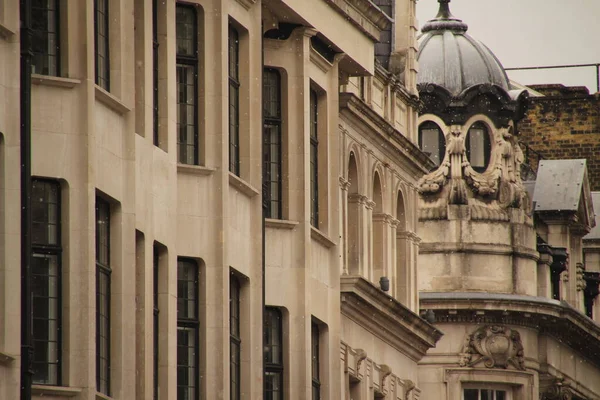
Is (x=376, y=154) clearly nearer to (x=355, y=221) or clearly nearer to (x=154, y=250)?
(x=355, y=221)

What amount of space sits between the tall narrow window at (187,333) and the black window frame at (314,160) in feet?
24.4

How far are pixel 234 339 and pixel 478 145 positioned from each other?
112 feet

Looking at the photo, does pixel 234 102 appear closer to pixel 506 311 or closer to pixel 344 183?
pixel 344 183

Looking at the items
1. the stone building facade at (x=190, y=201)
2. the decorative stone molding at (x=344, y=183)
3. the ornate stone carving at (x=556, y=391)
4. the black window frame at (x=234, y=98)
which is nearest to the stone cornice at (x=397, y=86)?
the stone building facade at (x=190, y=201)

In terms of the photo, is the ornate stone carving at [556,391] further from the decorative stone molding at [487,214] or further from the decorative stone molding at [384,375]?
the decorative stone molding at [384,375]

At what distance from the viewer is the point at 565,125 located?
108750mm

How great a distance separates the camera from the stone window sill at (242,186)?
49438 mm

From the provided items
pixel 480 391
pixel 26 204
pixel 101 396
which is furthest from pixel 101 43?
pixel 480 391

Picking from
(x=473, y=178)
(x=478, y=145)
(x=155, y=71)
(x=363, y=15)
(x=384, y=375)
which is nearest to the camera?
(x=155, y=71)

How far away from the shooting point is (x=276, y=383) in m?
52.7

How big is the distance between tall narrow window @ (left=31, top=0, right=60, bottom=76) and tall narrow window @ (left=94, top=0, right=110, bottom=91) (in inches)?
44.8

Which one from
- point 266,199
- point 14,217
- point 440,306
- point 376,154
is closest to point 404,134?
point 376,154

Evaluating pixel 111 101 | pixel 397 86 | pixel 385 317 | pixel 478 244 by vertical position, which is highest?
pixel 397 86

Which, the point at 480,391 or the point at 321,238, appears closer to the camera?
the point at 321,238
